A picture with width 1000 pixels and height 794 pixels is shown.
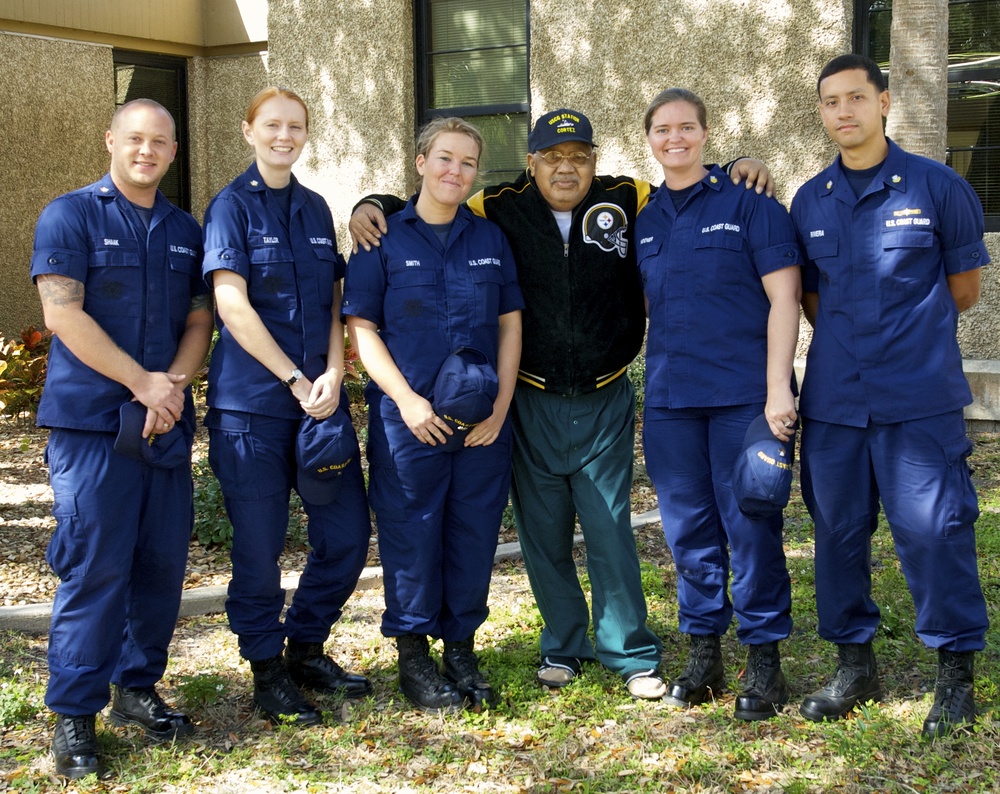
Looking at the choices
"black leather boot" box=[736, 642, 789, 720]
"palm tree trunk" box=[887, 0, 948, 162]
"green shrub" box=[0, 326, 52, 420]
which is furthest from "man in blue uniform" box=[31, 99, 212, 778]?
"green shrub" box=[0, 326, 52, 420]

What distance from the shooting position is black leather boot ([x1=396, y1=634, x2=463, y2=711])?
399cm

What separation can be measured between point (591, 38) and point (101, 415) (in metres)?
6.40

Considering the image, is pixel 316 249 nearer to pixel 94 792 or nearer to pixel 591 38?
pixel 94 792

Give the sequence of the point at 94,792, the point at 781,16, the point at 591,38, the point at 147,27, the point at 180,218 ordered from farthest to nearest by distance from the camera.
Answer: the point at 147,27
the point at 591,38
the point at 781,16
the point at 180,218
the point at 94,792

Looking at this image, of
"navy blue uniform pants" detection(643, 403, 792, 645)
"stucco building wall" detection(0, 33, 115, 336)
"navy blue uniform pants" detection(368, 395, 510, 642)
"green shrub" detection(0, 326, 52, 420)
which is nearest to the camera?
"navy blue uniform pants" detection(643, 403, 792, 645)

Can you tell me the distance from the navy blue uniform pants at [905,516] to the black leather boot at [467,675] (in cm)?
124

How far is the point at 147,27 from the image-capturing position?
11.6 m

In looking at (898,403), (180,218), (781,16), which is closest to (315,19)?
(781,16)

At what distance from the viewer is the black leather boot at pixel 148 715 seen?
3.73 metres

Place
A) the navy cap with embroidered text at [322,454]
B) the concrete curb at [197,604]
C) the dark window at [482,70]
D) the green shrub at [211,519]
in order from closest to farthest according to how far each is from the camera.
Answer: the navy cap with embroidered text at [322,454]
the concrete curb at [197,604]
the green shrub at [211,519]
the dark window at [482,70]

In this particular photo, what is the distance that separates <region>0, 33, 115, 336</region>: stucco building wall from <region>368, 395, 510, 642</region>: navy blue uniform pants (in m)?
8.20

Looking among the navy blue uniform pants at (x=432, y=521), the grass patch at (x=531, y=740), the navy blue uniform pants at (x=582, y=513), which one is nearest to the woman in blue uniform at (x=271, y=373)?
the navy blue uniform pants at (x=432, y=521)

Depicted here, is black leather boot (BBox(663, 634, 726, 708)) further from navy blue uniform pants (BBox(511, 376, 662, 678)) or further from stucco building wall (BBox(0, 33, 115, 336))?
stucco building wall (BBox(0, 33, 115, 336))

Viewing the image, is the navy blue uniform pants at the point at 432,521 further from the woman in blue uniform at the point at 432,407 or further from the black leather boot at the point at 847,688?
the black leather boot at the point at 847,688
